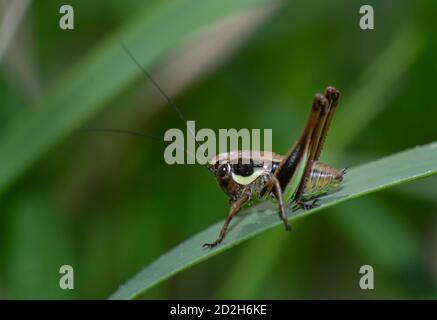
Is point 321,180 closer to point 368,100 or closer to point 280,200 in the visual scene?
point 280,200

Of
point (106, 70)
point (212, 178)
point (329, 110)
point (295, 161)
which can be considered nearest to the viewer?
point (295, 161)

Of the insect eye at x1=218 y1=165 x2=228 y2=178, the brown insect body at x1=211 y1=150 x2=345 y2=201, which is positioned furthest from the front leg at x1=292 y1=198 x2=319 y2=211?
the insect eye at x1=218 y1=165 x2=228 y2=178

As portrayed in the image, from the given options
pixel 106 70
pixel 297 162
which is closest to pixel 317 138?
pixel 297 162

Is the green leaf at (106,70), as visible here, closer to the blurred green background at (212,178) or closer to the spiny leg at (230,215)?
the blurred green background at (212,178)

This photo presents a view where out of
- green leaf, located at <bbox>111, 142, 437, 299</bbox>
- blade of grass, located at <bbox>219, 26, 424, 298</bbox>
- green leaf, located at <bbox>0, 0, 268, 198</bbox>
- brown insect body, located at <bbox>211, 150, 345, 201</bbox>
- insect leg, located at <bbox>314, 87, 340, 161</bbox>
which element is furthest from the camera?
blade of grass, located at <bbox>219, 26, 424, 298</bbox>

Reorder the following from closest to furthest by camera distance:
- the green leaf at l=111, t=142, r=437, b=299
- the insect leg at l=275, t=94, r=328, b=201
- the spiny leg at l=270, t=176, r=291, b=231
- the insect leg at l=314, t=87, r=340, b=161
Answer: the green leaf at l=111, t=142, r=437, b=299 → the spiny leg at l=270, t=176, r=291, b=231 → the insect leg at l=275, t=94, r=328, b=201 → the insect leg at l=314, t=87, r=340, b=161

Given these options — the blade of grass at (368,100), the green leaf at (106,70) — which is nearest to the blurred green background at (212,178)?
the blade of grass at (368,100)

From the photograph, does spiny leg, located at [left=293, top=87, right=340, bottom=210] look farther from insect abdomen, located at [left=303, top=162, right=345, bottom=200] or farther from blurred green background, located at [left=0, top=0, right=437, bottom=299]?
blurred green background, located at [left=0, top=0, right=437, bottom=299]
